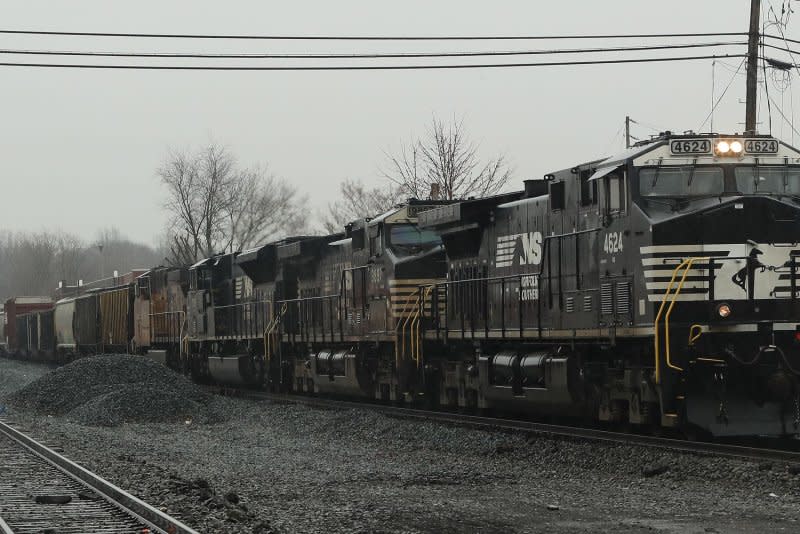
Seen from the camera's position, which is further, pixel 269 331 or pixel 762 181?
pixel 269 331

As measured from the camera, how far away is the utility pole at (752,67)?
2270 centimetres

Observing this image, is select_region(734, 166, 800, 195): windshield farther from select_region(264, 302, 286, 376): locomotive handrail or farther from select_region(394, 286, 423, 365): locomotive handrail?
select_region(264, 302, 286, 376): locomotive handrail

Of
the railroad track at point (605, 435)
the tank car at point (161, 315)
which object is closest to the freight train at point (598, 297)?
the railroad track at point (605, 435)

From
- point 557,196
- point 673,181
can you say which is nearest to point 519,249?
point 557,196

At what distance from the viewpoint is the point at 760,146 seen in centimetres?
1384

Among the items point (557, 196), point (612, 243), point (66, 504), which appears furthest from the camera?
point (557, 196)

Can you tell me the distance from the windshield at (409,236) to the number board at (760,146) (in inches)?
339

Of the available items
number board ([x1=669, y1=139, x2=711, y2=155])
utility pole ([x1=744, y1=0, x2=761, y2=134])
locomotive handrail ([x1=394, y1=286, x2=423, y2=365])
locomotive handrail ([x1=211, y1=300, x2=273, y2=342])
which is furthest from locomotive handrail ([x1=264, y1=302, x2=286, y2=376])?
number board ([x1=669, y1=139, x2=711, y2=155])

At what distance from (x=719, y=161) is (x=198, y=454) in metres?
7.75

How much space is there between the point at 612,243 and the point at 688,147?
1505 mm

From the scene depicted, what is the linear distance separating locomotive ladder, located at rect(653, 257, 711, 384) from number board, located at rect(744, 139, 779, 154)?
1688 mm

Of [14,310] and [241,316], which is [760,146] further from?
[14,310]

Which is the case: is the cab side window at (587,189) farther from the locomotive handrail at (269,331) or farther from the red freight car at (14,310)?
the red freight car at (14,310)

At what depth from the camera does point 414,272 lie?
21031mm
